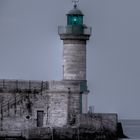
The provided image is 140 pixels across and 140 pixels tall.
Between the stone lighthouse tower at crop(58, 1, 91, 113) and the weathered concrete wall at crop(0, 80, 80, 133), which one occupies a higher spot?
the stone lighthouse tower at crop(58, 1, 91, 113)

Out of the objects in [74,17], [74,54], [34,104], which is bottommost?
[34,104]

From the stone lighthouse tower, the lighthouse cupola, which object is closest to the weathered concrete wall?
the stone lighthouse tower

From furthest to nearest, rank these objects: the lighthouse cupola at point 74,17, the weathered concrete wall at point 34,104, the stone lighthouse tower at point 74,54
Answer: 1. the lighthouse cupola at point 74,17
2. the stone lighthouse tower at point 74,54
3. the weathered concrete wall at point 34,104

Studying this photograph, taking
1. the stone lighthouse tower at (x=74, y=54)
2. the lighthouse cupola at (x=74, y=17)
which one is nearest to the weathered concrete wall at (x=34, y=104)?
the stone lighthouse tower at (x=74, y=54)

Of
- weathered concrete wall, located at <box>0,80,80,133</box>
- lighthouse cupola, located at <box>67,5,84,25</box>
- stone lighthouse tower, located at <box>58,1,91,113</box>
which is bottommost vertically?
weathered concrete wall, located at <box>0,80,80,133</box>

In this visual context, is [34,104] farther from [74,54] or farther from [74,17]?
[74,17]

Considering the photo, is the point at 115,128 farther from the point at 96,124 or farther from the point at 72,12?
the point at 72,12

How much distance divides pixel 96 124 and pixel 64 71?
4.85 metres

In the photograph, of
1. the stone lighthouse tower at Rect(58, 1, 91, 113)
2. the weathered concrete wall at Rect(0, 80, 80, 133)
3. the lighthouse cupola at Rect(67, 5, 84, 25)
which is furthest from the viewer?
the lighthouse cupola at Rect(67, 5, 84, 25)

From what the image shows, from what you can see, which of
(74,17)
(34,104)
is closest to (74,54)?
(74,17)

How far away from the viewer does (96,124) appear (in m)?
41.2

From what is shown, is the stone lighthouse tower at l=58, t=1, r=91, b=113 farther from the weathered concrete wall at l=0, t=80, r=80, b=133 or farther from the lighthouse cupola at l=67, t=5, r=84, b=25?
the weathered concrete wall at l=0, t=80, r=80, b=133

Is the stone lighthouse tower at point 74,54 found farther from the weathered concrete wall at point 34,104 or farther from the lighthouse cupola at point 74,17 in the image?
the weathered concrete wall at point 34,104

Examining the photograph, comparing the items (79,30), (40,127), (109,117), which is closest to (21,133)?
(40,127)
